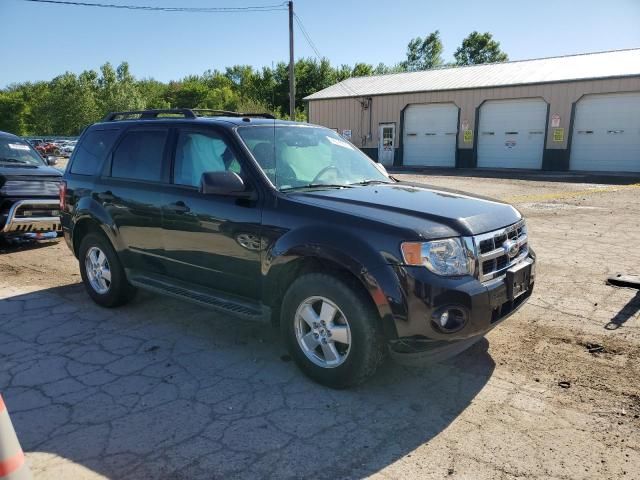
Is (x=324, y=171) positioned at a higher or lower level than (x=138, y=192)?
higher

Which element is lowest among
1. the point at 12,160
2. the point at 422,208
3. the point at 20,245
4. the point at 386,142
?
the point at 20,245

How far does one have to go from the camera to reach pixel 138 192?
4.61 m

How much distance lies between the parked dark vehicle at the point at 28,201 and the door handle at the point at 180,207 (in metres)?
4.70

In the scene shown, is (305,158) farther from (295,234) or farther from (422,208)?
(422,208)

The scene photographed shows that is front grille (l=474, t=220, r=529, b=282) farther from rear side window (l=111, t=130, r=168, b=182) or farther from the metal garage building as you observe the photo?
the metal garage building

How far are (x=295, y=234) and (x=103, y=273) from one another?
2718mm

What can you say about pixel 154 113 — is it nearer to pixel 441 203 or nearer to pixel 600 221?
pixel 441 203

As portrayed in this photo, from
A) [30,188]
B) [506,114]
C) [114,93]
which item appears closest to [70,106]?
[114,93]

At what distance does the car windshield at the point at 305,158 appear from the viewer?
3971mm

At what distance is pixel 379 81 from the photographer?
31078mm

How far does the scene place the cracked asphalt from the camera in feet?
8.79

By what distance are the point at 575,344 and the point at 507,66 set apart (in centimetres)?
2669

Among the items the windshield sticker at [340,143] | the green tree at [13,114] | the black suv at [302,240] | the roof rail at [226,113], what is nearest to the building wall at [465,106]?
the windshield sticker at [340,143]

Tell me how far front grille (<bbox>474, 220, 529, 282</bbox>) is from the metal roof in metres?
21.4
